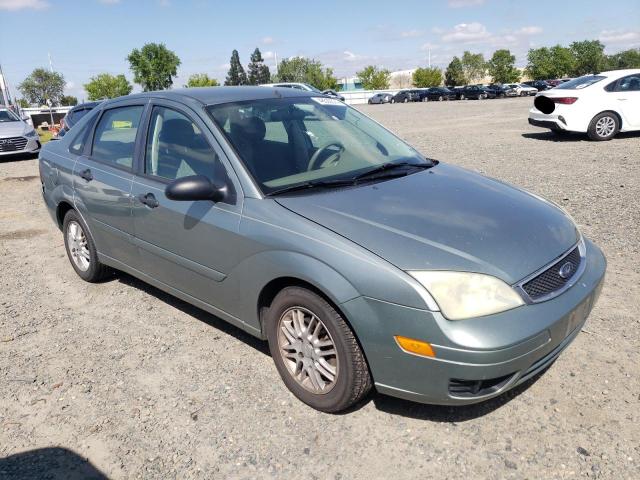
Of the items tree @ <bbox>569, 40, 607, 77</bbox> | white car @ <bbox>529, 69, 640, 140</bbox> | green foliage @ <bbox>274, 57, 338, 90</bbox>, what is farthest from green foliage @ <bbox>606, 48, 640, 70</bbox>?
white car @ <bbox>529, 69, 640, 140</bbox>

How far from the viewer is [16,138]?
14.2 meters

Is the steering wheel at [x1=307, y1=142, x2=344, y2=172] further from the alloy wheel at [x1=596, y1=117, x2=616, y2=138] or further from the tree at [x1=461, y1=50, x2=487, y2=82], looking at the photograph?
the tree at [x1=461, y1=50, x2=487, y2=82]

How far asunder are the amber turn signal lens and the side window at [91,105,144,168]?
253 cm

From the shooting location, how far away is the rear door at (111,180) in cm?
402

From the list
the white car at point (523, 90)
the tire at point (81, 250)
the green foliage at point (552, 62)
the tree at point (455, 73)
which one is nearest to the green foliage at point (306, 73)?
the tree at point (455, 73)

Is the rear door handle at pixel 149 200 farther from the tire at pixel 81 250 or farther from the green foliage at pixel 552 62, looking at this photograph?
the green foliage at pixel 552 62

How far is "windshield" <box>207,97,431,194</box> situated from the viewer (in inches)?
130

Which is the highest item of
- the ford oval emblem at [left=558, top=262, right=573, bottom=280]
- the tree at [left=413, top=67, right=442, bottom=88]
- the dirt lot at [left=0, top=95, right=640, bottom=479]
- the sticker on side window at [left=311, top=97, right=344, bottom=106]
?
the tree at [left=413, top=67, right=442, bottom=88]

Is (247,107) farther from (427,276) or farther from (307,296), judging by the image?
(427,276)

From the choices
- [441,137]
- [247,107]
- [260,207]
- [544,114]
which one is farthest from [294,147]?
[441,137]

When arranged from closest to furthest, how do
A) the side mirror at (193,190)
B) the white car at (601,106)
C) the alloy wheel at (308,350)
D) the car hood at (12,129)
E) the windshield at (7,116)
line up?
the alloy wheel at (308,350), the side mirror at (193,190), the white car at (601,106), the car hood at (12,129), the windshield at (7,116)

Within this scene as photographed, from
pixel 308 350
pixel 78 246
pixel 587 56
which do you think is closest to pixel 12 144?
pixel 78 246

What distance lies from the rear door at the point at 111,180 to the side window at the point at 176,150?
223mm

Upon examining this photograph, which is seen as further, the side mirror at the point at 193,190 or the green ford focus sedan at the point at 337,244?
the side mirror at the point at 193,190
